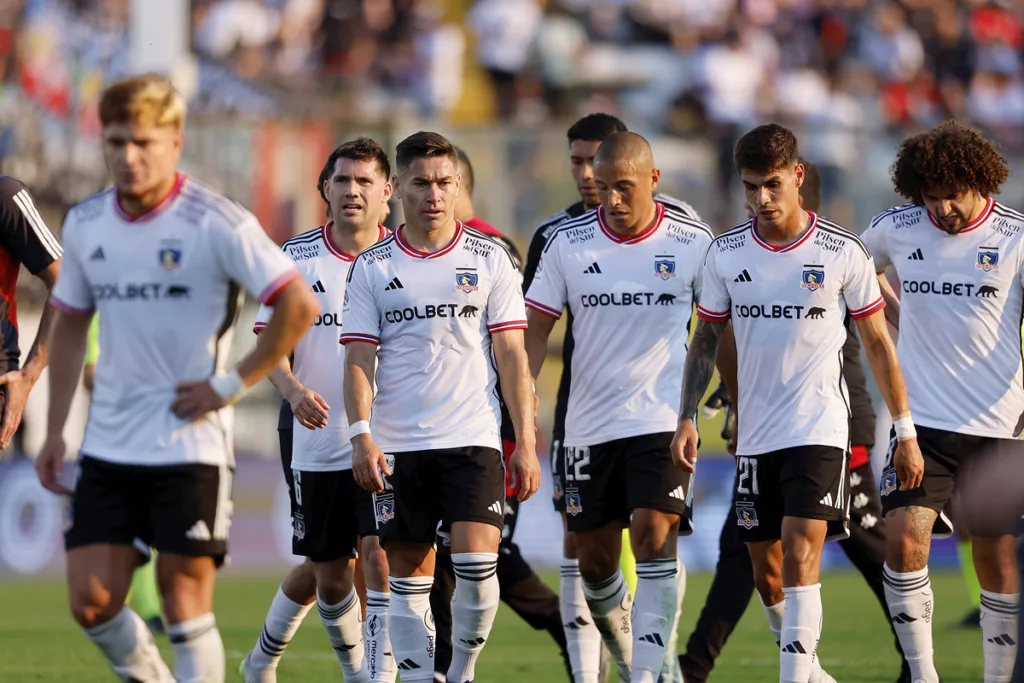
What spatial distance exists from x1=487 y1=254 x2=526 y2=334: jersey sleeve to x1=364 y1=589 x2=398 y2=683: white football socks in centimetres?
140

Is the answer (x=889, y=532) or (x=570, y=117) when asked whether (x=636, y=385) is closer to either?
(x=889, y=532)

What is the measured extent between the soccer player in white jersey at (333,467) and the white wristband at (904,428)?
255 centimetres

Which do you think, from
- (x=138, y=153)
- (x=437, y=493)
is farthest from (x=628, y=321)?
(x=138, y=153)

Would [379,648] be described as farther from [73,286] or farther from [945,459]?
[945,459]

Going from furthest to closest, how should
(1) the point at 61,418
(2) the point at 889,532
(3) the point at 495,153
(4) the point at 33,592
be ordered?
(3) the point at 495,153, (4) the point at 33,592, (2) the point at 889,532, (1) the point at 61,418

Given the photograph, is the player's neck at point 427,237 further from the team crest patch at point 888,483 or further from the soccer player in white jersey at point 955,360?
the team crest patch at point 888,483

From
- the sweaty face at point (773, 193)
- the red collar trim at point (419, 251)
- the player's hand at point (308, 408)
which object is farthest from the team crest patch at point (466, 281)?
the sweaty face at point (773, 193)

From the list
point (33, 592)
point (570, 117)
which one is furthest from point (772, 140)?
point (570, 117)

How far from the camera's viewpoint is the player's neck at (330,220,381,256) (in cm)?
846

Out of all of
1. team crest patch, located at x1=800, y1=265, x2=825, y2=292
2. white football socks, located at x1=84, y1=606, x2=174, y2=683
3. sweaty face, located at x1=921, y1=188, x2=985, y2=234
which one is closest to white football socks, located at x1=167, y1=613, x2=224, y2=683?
white football socks, located at x1=84, y1=606, x2=174, y2=683

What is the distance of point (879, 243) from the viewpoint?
27.5ft

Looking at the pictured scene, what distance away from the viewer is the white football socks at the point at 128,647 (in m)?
5.98

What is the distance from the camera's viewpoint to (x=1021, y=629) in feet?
16.1

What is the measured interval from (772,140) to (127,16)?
15.8 metres
